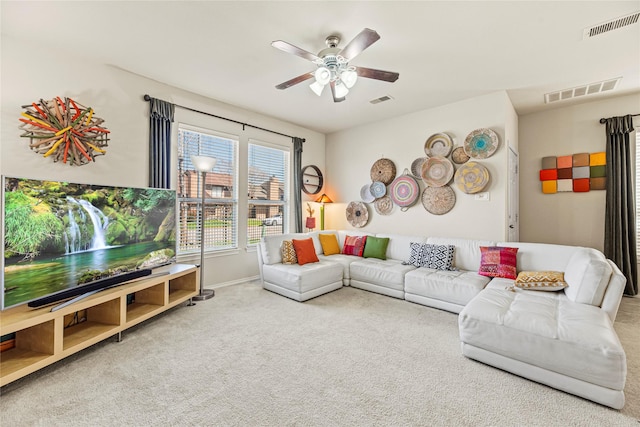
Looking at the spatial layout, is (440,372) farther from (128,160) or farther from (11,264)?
(128,160)

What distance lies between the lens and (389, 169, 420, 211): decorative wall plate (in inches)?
174

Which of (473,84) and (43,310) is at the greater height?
(473,84)

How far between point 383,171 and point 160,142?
3494 mm

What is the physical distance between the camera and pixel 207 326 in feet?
8.86

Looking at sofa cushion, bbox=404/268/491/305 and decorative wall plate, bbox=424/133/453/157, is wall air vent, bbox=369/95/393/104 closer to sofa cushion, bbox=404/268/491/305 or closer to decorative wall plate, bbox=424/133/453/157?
decorative wall plate, bbox=424/133/453/157

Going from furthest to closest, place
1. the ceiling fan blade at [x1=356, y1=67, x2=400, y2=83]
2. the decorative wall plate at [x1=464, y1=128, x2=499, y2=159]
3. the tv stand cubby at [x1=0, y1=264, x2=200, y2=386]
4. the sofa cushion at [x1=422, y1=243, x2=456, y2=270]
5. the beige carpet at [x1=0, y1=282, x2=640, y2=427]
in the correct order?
the decorative wall plate at [x1=464, y1=128, x2=499, y2=159]
the sofa cushion at [x1=422, y1=243, x2=456, y2=270]
the ceiling fan blade at [x1=356, y1=67, x2=400, y2=83]
the tv stand cubby at [x1=0, y1=264, x2=200, y2=386]
the beige carpet at [x1=0, y1=282, x2=640, y2=427]

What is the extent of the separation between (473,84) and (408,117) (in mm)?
1202

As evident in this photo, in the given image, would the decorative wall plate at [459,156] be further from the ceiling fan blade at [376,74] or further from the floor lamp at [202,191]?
the floor lamp at [202,191]

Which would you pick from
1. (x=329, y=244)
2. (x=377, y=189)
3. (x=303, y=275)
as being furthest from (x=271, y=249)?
(x=377, y=189)

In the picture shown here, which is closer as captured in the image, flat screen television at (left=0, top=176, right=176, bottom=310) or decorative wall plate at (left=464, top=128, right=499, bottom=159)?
flat screen television at (left=0, top=176, right=176, bottom=310)

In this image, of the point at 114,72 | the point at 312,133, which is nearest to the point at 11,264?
the point at 114,72

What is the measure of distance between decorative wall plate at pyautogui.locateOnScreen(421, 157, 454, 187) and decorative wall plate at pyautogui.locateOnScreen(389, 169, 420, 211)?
229mm

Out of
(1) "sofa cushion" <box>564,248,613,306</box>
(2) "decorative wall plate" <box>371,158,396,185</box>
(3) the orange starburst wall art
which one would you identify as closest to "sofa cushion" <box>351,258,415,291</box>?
(2) "decorative wall plate" <box>371,158,396,185</box>

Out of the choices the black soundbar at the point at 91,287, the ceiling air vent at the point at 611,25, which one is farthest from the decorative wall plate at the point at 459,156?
the black soundbar at the point at 91,287
